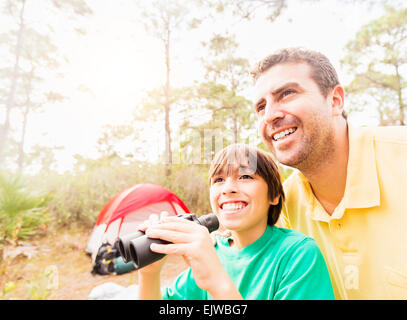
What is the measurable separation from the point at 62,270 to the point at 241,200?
4191 mm

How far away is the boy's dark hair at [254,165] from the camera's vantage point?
909 millimetres

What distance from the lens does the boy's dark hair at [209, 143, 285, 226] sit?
909mm

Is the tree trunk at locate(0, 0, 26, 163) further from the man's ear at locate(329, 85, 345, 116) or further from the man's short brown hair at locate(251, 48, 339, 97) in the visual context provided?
the man's ear at locate(329, 85, 345, 116)

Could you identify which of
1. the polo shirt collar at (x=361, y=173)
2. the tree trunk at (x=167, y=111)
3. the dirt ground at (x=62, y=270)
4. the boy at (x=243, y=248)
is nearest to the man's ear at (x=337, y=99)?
the polo shirt collar at (x=361, y=173)

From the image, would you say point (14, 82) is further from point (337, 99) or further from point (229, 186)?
point (337, 99)

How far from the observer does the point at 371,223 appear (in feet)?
2.95

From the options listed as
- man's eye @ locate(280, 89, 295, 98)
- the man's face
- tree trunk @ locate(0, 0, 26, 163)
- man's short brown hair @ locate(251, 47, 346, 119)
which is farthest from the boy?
tree trunk @ locate(0, 0, 26, 163)

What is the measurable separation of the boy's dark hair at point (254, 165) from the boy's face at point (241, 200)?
0.02 metres

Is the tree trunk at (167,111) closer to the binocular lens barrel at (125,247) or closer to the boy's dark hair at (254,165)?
the boy's dark hair at (254,165)

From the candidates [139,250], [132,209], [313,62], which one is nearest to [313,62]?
[313,62]

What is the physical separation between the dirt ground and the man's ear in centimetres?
332

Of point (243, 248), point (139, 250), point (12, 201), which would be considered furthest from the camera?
point (12, 201)

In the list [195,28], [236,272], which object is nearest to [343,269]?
[236,272]
